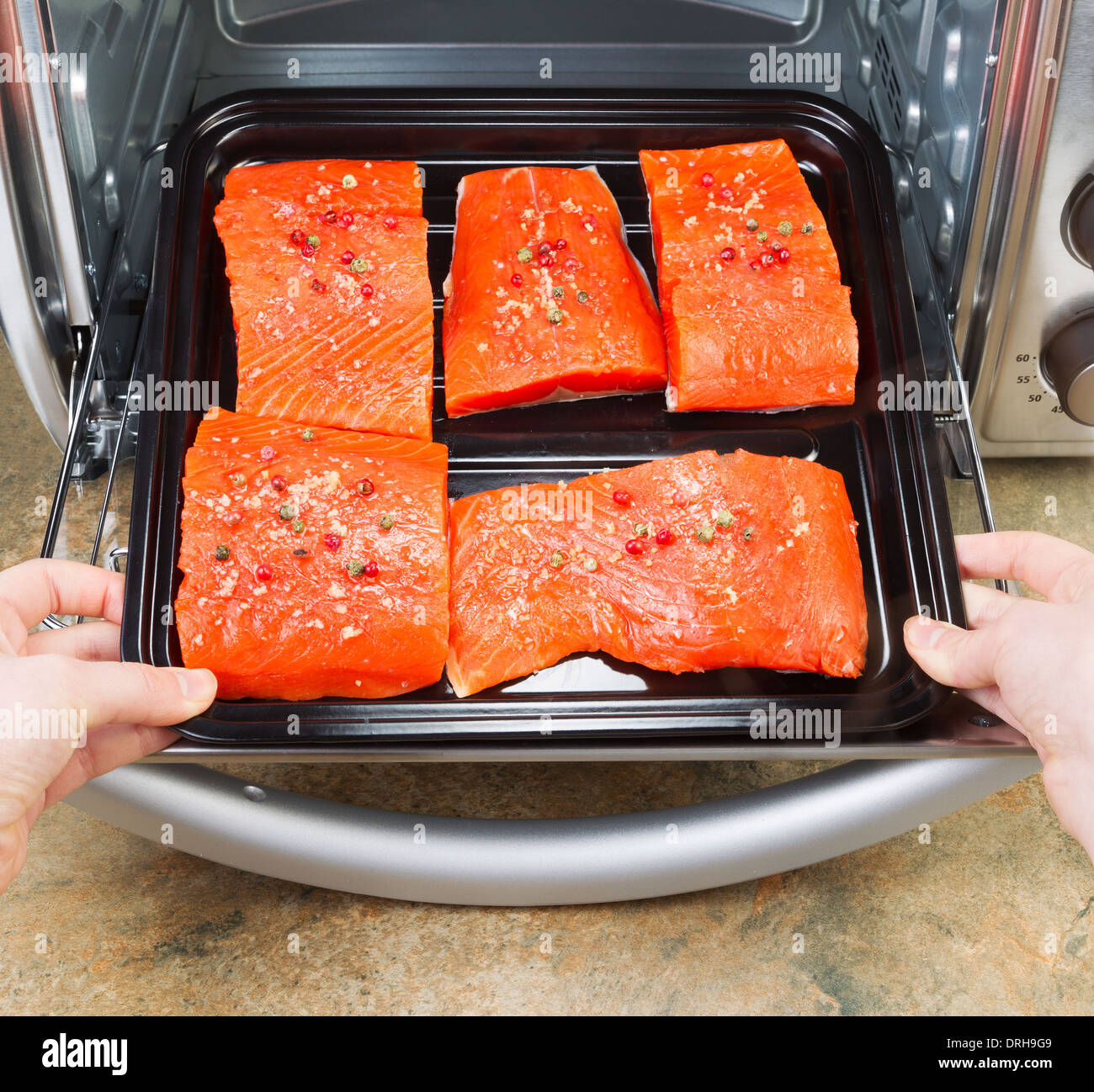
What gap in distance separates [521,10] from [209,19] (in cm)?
60

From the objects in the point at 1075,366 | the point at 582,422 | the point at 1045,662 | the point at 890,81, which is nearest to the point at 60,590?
the point at 582,422

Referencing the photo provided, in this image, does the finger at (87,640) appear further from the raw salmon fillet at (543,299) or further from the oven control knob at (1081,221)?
the oven control knob at (1081,221)

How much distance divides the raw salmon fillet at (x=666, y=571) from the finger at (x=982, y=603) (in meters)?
0.16

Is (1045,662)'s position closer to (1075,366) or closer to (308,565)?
(1075,366)

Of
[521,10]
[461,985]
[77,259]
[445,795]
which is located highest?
[521,10]

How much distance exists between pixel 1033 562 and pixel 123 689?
124 cm

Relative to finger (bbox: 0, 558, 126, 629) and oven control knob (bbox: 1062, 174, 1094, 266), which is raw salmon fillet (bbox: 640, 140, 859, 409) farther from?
finger (bbox: 0, 558, 126, 629)

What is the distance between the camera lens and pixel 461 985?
1.87 meters

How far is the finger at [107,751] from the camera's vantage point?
147 cm

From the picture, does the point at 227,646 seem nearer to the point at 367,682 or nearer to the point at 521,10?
the point at 367,682

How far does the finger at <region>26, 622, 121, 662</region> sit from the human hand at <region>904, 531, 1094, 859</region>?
3.76 feet

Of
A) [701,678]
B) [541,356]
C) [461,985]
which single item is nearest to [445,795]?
[461,985]

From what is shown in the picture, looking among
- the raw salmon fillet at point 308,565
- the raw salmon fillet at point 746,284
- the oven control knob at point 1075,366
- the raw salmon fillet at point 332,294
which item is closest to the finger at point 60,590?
the raw salmon fillet at point 308,565

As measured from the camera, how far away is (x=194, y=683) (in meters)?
1.45
